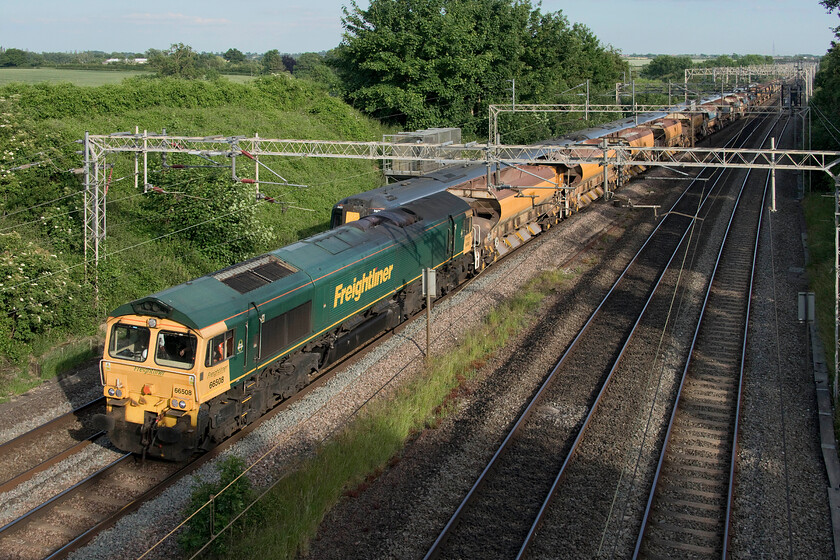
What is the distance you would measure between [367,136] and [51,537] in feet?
123

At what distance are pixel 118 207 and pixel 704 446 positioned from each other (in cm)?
2231

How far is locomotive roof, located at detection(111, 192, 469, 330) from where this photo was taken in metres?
13.0

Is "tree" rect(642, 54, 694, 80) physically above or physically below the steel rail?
above

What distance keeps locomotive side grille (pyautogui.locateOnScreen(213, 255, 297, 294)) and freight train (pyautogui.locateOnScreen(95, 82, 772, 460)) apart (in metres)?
0.02

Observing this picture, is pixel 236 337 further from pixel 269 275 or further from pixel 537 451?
pixel 537 451

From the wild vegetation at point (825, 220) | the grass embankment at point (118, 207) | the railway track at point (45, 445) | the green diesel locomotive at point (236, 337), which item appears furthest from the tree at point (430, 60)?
the railway track at point (45, 445)

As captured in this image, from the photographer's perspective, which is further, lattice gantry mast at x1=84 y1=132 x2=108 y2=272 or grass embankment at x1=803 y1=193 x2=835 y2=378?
lattice gantry mast at x1=84 y1=132 x2=108 y2=272

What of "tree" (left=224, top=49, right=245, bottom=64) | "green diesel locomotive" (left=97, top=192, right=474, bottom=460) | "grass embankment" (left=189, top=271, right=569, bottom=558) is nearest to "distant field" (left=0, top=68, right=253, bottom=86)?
"green diesel locomotive" (left=97, top=192, right=474, bottom=460)

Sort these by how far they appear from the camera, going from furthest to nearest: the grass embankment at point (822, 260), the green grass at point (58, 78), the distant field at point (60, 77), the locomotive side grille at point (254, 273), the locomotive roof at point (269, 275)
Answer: the distant field at point (60, 77) < the green grass at point (58, 78) < the grass embankment at point (822, 260) < the locomotive side grille at point (254, 273) < the locomotive roof at point (269, 275)

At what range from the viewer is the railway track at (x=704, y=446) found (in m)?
11.3

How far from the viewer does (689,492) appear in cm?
1255

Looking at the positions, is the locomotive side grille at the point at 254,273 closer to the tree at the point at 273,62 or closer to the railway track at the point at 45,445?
the railway track at the point at 45,445

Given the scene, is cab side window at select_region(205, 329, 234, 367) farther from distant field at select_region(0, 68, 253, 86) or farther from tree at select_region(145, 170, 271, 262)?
distant field at select_region(0, 68, 253, 86)

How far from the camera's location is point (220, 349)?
1317cm
